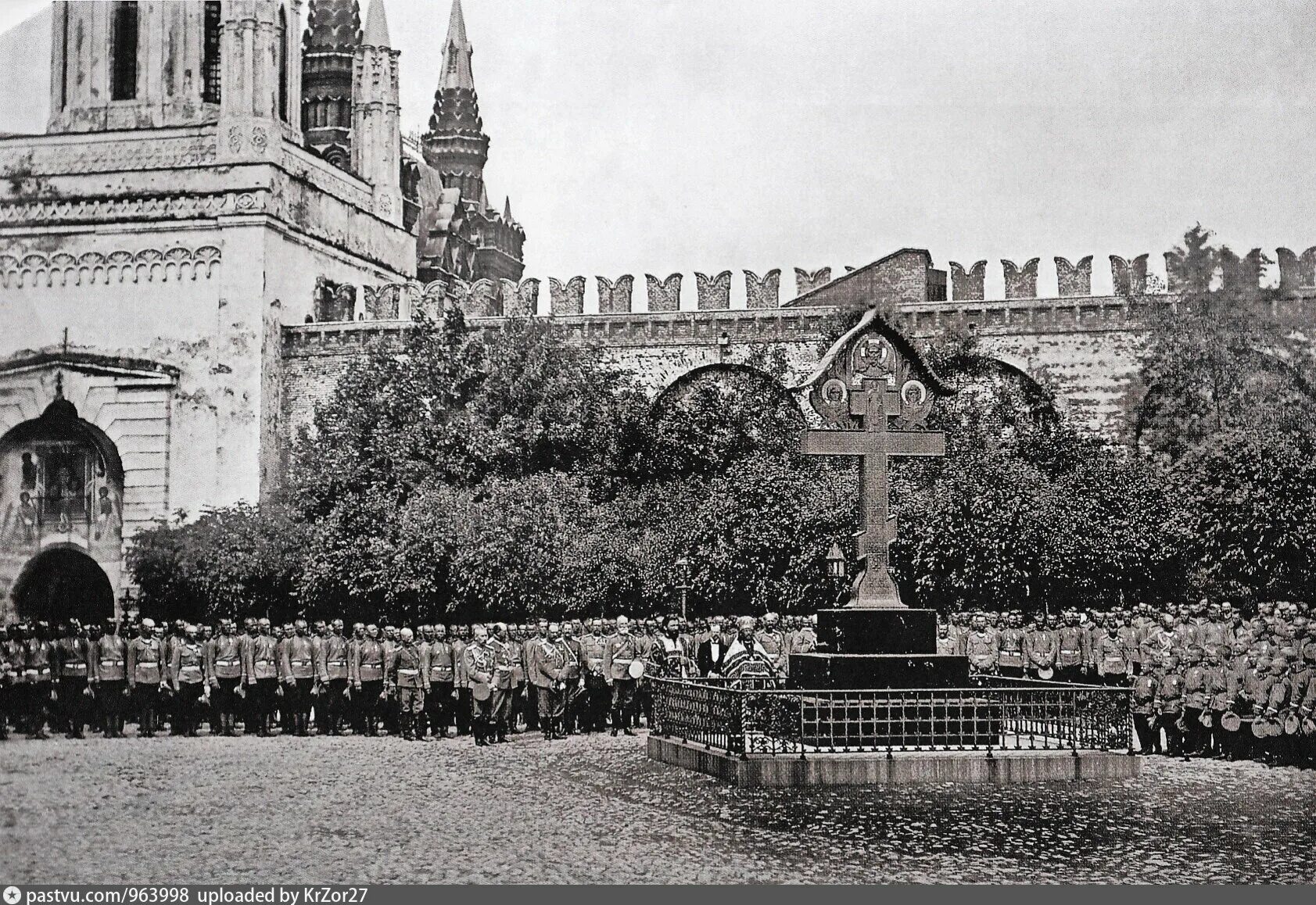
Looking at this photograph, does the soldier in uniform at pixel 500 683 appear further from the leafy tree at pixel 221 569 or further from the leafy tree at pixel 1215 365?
the leafy tree at pixel 1215 365

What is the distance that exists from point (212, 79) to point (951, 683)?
23.5m

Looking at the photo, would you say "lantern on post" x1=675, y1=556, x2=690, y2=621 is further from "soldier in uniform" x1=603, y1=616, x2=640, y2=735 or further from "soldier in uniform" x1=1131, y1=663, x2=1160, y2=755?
"soldier in uniform" x1=1131, y1=663, x2=1160, y2=755

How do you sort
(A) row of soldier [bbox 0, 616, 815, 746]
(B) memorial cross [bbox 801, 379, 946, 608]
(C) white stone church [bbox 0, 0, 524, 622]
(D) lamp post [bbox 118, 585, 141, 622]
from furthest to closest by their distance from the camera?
(C) white stone church [bbox 0, 0, 524, 622]
(D) lamp post [bbox 118, 585, 141, 622]
(A) row of soldier [bbox 0, 616, 815, 746]
(B) memorial cross [bbox 801, 379, 946, 608]

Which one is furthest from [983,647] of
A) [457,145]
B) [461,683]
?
[457,145]

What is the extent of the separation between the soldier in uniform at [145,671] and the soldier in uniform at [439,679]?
3.03 m

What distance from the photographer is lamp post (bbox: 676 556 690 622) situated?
22.2 metres

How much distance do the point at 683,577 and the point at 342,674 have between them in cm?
676

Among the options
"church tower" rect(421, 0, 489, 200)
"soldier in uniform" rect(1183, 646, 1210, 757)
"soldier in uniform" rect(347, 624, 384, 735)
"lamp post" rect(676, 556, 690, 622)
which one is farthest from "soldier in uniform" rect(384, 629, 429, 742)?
"church tower" rect(421, 0, 489, 200)

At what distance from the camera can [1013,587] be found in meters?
21.7

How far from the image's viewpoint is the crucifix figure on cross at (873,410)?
1258 centimetres

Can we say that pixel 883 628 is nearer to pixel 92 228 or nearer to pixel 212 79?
pixel 92 228

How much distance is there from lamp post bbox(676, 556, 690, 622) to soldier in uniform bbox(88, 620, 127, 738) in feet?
27.7

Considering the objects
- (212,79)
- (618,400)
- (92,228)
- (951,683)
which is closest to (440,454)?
(618,400)

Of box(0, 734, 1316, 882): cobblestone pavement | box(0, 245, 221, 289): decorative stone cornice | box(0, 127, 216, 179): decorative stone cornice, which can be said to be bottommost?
box(0, 734, 1316, 882): cobblestone pavement
